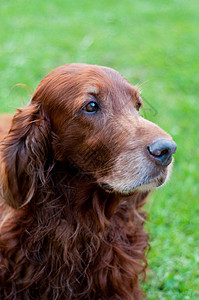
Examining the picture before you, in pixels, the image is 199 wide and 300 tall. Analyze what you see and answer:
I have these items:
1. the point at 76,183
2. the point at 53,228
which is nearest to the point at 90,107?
the point at 76,183

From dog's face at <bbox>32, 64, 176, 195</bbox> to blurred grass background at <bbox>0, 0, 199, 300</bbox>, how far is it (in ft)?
1.81

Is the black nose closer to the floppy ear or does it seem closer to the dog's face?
the dog's face

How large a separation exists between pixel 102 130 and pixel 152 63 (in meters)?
6.43

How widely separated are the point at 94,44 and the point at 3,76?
2.86m

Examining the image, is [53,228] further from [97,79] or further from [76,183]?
[97,79]

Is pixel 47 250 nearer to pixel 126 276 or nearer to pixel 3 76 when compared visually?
pixel 126 276

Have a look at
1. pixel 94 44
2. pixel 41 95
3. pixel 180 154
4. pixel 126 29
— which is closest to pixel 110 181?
pixel 41 95

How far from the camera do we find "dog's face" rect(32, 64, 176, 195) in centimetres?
291

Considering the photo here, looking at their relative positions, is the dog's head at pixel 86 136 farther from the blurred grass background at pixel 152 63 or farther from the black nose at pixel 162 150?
the blurred grass background at pixel 152 63

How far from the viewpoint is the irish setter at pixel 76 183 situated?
2996 millimetres

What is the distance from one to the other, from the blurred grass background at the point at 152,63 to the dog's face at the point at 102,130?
21.7 inches

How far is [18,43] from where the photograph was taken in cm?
996

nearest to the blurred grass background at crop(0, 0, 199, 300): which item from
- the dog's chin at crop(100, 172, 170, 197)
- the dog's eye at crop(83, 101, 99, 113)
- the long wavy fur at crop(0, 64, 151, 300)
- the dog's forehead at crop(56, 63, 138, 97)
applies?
the long wavy fur at crop(0, 64, 151, 300)

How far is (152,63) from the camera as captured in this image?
30.0 feet
